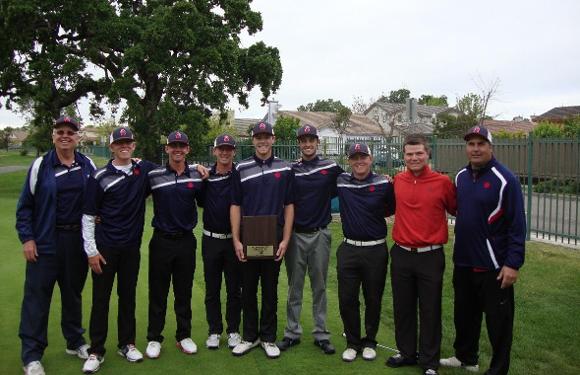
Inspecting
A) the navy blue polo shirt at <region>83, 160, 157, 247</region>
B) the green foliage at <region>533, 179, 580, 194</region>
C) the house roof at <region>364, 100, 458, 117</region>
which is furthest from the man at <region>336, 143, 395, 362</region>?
the house roof at <region>364, 100, 458, 117</region>

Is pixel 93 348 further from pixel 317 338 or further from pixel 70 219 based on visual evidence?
pixel 317 338

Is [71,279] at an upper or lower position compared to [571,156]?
lower

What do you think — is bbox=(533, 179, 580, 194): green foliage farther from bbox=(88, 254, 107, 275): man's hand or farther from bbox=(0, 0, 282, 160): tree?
bbox=(0, 0, 282, 160): tree

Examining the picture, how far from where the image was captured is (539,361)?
4945mm

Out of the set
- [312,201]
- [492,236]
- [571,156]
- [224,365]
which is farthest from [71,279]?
[571,156]

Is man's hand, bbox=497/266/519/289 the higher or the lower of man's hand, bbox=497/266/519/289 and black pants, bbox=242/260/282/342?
the higher

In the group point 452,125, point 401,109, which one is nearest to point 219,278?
point 452,125

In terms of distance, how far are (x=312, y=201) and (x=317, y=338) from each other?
137cm

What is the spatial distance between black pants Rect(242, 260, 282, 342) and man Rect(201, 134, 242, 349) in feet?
0.50

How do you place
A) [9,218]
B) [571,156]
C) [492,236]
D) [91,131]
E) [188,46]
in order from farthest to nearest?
1. [91,131]
2. [188,46]
3. [9,218]
4. [571,156]
5. [492,236]

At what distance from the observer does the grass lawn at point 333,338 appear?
4691mm

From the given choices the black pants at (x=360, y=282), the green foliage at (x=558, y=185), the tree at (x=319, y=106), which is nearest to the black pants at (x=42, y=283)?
the black pants at (x=360, y=282)

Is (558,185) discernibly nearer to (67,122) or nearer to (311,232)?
(311,232)

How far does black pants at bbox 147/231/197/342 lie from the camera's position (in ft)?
16.2
